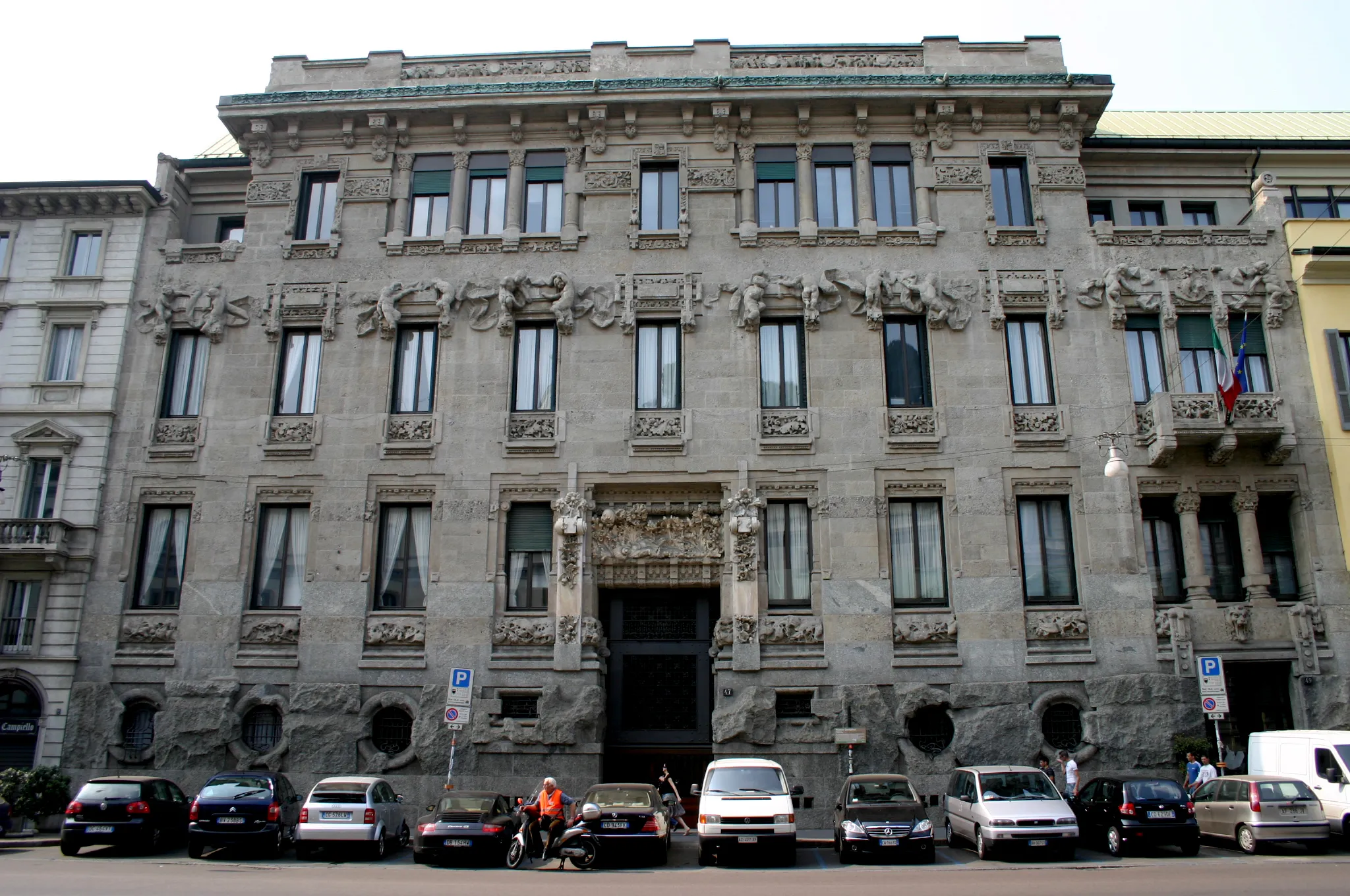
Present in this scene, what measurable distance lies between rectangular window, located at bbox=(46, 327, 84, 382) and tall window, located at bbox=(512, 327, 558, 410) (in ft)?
42.9

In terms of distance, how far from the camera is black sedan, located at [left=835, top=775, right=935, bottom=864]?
1762 cm

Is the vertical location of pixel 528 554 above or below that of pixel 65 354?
below

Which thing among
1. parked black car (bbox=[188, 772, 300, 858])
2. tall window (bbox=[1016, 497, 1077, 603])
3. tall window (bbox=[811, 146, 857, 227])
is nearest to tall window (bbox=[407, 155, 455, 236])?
tall window (bbox=[811, 146, 857, 227])

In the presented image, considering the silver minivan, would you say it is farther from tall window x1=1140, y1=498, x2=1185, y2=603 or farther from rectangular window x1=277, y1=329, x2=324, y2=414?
rectangular window x1=277, y1=329, x2=324, y2=414

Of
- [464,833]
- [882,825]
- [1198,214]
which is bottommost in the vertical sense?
[464,833]

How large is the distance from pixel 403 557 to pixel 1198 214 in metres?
26.4

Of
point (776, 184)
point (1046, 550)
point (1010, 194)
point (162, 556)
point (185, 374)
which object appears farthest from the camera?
point (776, 184)

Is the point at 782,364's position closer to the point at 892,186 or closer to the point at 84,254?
the point at 892,186

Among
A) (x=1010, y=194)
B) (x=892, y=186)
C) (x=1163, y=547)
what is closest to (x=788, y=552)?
(x=1163, y=547)

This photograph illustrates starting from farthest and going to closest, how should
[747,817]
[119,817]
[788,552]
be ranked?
[788,552]
[119,817]
[747,817]

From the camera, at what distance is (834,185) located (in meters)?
28.6

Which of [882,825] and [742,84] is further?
[742,84]

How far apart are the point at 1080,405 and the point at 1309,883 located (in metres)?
14.4

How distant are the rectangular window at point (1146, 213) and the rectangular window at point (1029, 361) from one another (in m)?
5.65
